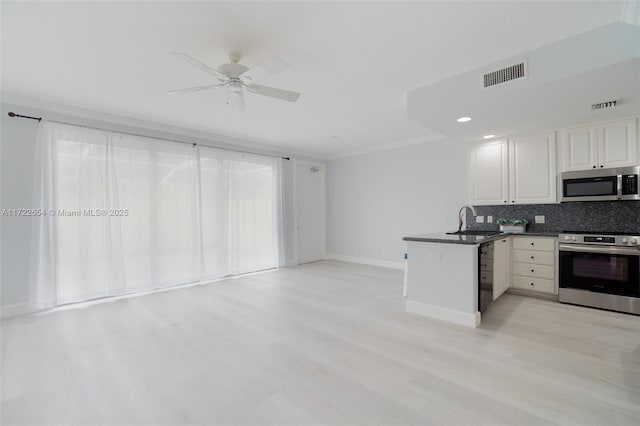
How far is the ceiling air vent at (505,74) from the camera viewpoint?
2561mm

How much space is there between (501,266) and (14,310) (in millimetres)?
6191

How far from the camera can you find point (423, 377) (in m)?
2.04

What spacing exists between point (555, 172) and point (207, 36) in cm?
456

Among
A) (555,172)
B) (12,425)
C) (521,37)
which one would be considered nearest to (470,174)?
(555,172)

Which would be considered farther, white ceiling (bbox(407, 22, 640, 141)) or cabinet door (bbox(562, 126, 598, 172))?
cabinet door (bbox(562, 126, 598, 172))

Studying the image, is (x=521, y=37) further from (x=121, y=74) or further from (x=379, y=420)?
(x=121, y=74)

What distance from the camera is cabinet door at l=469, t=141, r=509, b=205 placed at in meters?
4.32

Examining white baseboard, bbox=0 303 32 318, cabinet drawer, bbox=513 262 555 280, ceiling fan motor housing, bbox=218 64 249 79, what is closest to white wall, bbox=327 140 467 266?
cabinet drawer, bbox=513 262 555 280

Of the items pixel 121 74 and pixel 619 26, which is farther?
pixel 121 74

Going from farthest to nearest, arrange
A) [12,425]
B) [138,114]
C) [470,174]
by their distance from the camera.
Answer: [470,174] < [138,114] < [12,425]

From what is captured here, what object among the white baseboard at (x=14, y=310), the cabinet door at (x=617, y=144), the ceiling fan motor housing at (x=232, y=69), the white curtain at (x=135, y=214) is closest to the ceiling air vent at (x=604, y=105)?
the cabinet door at (x=617, y=144)

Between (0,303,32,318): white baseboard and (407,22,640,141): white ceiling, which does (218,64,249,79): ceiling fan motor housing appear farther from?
(0,303,32,318): white baseboard

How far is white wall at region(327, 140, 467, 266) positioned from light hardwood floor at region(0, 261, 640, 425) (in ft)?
7.06

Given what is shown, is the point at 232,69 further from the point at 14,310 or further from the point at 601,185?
the point at 601,185
